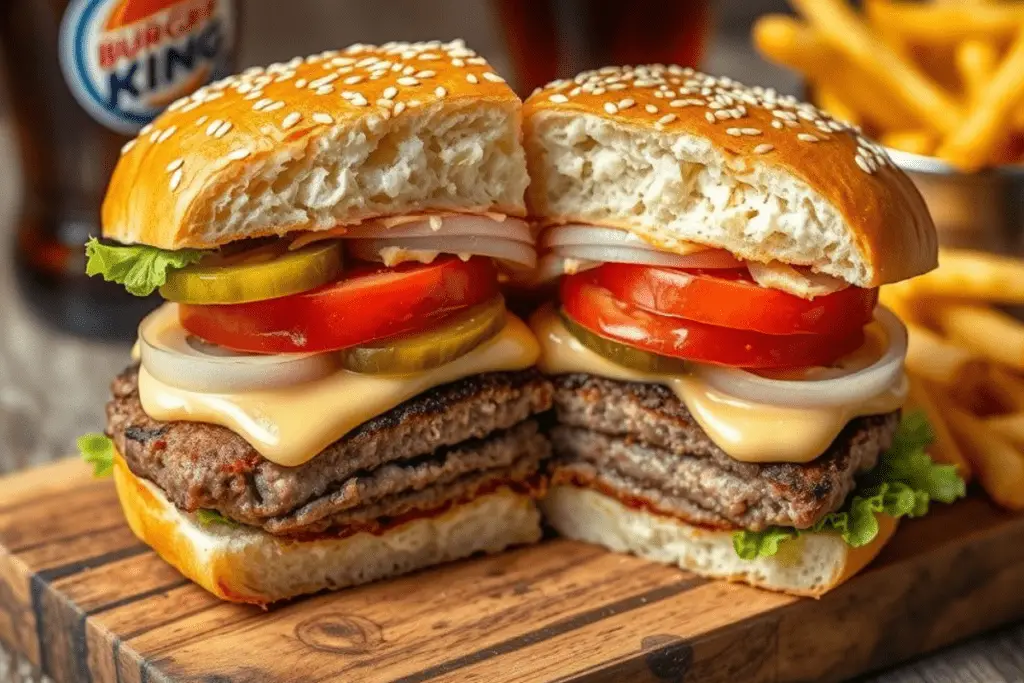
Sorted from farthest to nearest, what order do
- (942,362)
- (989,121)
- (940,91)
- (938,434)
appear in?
(940,91) < (989,121) < (942,362) < (938,434)

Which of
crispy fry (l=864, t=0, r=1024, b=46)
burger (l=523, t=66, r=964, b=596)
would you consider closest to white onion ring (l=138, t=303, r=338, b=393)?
burger (l=523, t=66, r=964, b=596)

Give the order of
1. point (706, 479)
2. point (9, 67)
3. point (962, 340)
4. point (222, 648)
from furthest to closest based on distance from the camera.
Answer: point (9, 67), point (962, 340), point (706, 479), point (222, 648)

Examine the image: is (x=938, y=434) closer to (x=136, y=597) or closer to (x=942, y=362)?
(x=942, y=362)

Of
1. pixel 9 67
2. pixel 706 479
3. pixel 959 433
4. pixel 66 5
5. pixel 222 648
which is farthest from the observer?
pixel 9 67

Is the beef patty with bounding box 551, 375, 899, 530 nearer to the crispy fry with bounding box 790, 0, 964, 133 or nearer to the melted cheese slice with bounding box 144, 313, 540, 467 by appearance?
the melted cheese slice with bounding box 144, 313, 540, 467

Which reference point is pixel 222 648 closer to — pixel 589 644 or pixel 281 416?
pixel 281 416

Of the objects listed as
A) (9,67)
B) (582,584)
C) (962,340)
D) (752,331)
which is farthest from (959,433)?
(9,67)

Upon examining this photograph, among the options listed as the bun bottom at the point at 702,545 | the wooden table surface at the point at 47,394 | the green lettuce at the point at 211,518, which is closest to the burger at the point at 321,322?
the green lettuce at the point at 211,518

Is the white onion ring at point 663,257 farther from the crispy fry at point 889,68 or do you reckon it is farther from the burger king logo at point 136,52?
the burger king logo at point 136,52

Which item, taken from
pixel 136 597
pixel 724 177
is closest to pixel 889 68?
pixel 724 177
